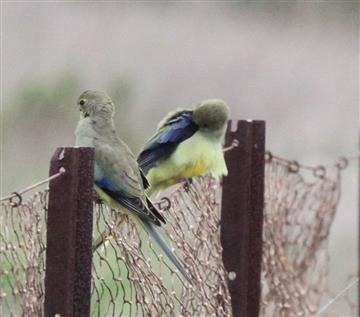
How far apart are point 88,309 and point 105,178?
868 millimetres

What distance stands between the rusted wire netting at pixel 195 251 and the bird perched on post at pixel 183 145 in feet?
1.23

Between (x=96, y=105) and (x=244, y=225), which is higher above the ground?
(x=96, y=105)

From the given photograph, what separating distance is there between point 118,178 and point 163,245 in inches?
12.2

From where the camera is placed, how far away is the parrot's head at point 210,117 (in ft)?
22.9

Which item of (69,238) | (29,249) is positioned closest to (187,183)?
(29,249)

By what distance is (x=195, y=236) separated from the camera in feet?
18.1

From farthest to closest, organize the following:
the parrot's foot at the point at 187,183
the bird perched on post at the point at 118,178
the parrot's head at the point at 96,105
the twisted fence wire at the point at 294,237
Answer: the twisted fence wire at the point at 294,237, the parrot's foot at the point at 187,183, the parrot's head at the point at 96,105, the bird perched on post at the point at 118,178

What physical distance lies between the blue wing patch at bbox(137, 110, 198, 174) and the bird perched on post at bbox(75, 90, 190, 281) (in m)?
1.14

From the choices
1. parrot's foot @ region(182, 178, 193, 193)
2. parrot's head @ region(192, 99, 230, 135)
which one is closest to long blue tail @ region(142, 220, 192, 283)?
parrot's foot @ region(182, 178, 193, 193)

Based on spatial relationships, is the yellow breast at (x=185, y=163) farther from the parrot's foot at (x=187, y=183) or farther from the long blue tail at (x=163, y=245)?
the long blue tail at (x=163, y=245)

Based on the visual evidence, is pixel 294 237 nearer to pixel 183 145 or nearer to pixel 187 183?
pixel 183 145

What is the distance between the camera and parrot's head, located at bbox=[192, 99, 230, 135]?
6.97 meters

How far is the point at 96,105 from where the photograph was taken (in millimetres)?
5738

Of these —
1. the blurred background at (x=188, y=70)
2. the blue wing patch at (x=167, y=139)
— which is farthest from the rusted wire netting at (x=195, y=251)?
the blurred background at (x=188, y=70)
